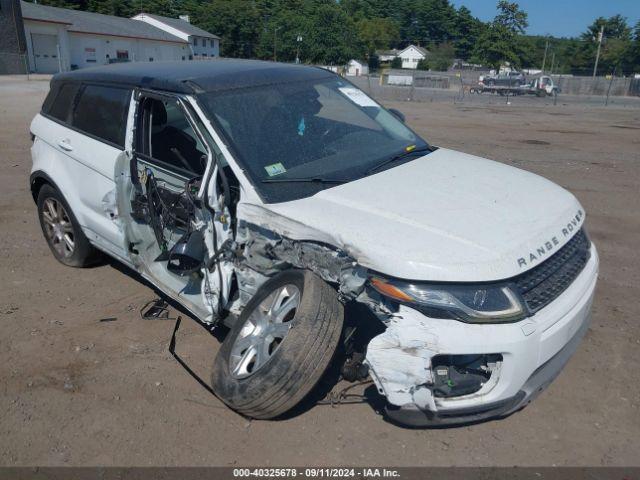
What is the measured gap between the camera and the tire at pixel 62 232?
4.88 meters

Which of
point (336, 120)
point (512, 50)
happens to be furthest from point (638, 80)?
point (336, 120)

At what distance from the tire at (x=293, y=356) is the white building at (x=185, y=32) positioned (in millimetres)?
71546

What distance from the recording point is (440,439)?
9.79 feet

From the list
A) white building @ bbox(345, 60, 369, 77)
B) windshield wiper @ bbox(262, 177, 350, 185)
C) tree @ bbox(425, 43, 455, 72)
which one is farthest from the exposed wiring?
tree @ bbox(425, 43, 455, 72)

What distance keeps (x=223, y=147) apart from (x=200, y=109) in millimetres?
350

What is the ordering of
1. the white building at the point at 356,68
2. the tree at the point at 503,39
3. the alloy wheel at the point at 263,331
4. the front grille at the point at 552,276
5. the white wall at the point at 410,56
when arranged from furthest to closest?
1. the white wall at the point at 410,56
2. the white building at the point at 356,68
3. the tree at the point at 503,39
4. the alloy wheel at the point at 263,331
5. the front grille at the point at 552,276

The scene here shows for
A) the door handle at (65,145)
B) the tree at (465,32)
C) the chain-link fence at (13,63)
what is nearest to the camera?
the door handle at (65,145)

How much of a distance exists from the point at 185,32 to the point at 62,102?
69832 millimetres

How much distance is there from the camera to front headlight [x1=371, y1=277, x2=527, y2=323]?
2.54 meters

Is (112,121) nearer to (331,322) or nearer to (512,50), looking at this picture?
(331,322)

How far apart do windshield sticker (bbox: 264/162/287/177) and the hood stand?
0.30 meters

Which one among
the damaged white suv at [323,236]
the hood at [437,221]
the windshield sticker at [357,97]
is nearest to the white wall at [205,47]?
the windshield sticker at [357,97]

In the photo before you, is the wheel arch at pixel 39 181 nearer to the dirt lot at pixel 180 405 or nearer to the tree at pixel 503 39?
the dirt lot at pixel 180 405

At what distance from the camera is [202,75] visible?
383cm
